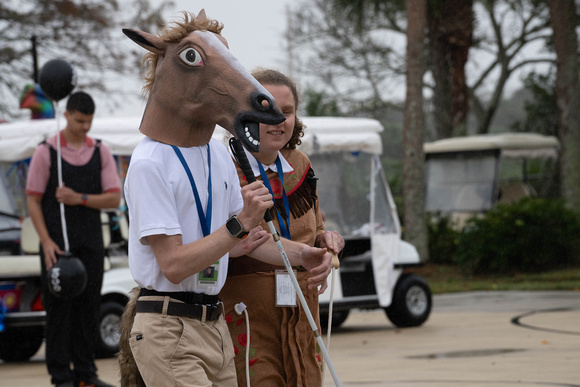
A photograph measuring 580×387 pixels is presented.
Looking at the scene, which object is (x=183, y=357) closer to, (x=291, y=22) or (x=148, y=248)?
(x=148, y=248)

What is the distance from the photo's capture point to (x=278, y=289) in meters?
3.62

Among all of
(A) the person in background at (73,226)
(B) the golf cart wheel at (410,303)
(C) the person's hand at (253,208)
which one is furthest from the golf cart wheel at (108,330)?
(C) the person's hand at (253,208)

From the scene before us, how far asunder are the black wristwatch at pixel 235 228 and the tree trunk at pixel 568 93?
17.1 metres

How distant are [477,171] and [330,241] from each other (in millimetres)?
17649

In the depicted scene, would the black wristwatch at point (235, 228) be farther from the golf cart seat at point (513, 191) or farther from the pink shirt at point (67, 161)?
the golf cart seat at point (513, 191)

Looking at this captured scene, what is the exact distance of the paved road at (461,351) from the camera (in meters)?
7.14

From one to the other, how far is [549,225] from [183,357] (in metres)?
15.0

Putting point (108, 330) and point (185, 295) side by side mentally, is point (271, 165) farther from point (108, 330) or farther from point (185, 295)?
point (108, 330)

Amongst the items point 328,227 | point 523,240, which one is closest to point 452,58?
point 523,240

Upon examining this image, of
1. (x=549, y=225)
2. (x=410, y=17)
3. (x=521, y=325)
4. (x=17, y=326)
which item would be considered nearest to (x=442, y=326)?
(x=521, y=325)

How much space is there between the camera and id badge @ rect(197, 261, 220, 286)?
299 cm

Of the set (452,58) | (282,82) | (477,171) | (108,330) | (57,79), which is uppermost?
(452,58)

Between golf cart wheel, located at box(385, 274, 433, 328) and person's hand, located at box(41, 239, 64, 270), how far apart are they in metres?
5.08

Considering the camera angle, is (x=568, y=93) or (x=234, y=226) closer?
(x=234, y=226)
